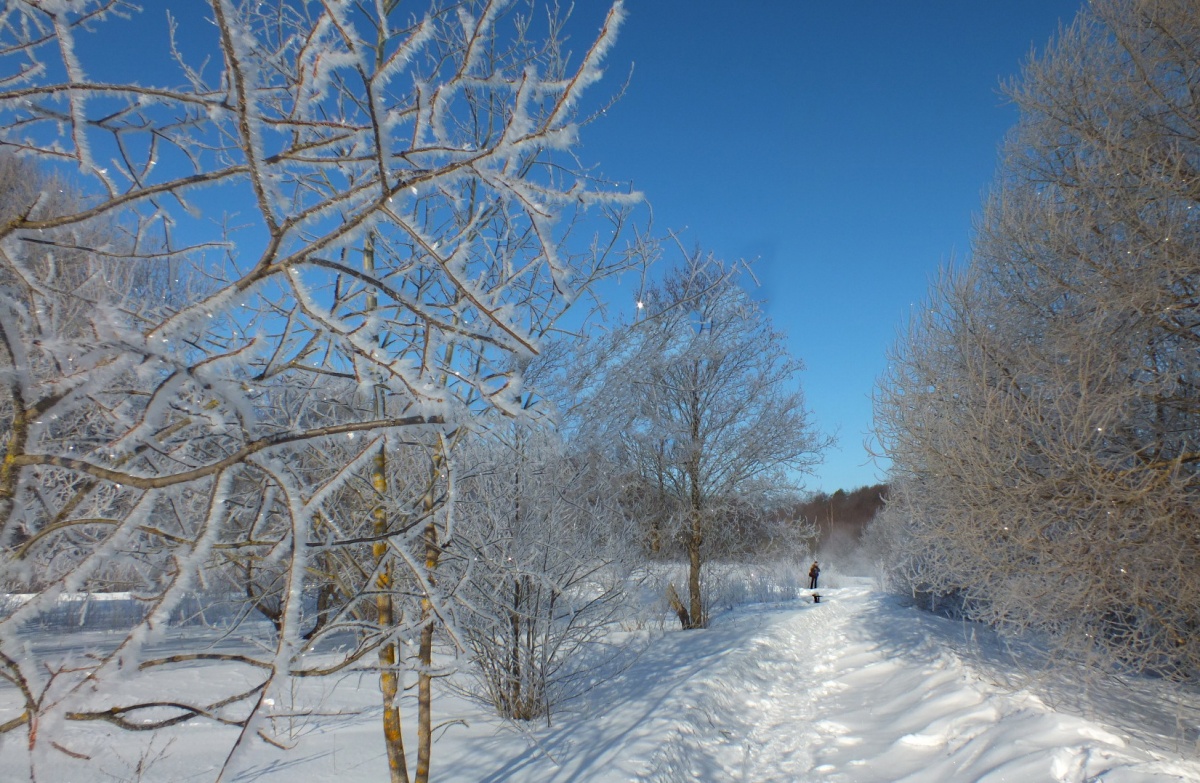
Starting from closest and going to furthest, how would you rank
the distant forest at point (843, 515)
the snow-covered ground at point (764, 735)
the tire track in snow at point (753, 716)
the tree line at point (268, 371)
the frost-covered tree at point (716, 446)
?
the tree line at point (268, 371), the snow-covered ground at point (764, 735), the tire track in snow at point (753, 716), the frost-covered tree at point (716, 446), the distant forest at point (843, 515)

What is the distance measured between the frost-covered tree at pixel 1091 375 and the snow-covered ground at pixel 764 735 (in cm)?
73

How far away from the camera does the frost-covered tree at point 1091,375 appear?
16.2 ft

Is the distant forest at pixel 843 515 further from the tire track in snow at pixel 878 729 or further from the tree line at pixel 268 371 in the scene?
the tree line at pixel 268 371

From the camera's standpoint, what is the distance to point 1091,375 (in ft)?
16.7

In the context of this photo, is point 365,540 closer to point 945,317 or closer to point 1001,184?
point 945,317

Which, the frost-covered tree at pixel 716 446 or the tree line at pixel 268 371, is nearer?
the tree line at pixel 268 371

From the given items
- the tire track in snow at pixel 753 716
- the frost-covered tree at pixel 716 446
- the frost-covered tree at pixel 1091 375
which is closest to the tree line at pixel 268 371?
the tire track in snow at pixel 753 716

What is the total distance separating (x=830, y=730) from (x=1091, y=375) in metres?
4.10

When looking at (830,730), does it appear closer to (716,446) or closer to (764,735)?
(764,735)

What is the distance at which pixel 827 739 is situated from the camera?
5766 millimetres

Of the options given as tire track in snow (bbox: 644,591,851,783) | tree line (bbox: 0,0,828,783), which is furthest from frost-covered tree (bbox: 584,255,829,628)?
tree line (bbox: 0,0,828,783)

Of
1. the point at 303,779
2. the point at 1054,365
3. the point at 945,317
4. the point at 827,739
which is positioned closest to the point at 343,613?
the point at 303,779

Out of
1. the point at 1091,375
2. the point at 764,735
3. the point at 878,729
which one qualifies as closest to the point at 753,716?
the point at 764,735

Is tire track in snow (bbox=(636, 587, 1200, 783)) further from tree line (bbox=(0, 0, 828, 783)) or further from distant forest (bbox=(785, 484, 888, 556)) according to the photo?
distant forest (bbox=(785, 484, 888, 556))
